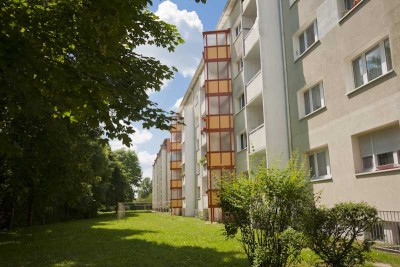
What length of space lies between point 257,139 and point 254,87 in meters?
2.89

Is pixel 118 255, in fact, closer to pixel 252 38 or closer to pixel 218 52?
pixel 252 38

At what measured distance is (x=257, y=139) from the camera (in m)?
19.3

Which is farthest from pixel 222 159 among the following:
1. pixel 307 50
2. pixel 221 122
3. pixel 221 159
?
pixel 307 50

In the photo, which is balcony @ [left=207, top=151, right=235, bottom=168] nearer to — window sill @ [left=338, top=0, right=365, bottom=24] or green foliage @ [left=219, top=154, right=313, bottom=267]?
window sill @ [left=338, top=0, right=365, bottom=24]

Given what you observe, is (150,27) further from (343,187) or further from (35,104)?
(343,187)

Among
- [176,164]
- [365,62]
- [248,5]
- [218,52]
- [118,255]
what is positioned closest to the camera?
[118,255]

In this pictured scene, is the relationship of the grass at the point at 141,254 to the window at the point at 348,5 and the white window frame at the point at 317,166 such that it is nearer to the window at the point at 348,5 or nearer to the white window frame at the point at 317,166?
the white window frame at the point at 317,166

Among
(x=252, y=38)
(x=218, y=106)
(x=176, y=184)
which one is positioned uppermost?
(x=252, y=38)

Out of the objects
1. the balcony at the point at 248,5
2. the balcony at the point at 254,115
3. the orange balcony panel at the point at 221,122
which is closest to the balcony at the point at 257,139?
the balcony at the point at 254,115

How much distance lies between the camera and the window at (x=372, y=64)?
10.8m

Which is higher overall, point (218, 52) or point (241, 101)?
point (218, 52)

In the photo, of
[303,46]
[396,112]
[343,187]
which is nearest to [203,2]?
[396,112]

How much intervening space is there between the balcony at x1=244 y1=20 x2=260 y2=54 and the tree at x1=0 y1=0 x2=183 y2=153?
482 inches

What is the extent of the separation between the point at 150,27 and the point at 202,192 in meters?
23.3
